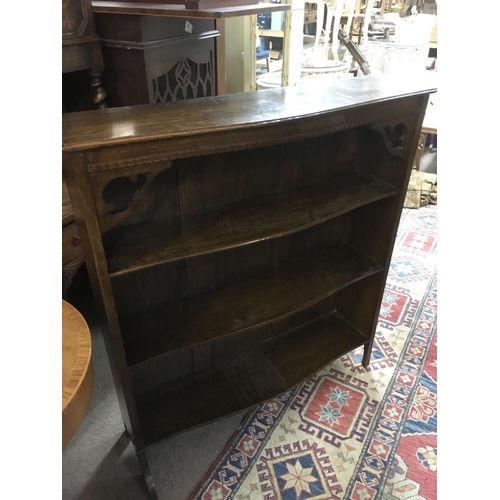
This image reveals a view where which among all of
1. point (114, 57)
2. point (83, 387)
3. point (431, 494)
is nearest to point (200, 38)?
point (114, 57)

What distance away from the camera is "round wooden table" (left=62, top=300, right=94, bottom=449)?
701mm

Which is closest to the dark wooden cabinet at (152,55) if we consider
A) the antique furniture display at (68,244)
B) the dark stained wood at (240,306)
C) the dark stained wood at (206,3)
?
the dark stained wood at (206,3)

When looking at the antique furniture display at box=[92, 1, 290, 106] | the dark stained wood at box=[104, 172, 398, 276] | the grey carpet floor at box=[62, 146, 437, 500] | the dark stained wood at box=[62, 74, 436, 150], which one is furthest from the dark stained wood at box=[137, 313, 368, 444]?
the antique furniture display at box=[92, 1, 290, 106]

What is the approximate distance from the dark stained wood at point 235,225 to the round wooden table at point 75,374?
14 centimetres

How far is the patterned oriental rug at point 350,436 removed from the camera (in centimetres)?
133

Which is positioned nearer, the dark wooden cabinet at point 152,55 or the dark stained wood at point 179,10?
the dark stained wood at point 179,10

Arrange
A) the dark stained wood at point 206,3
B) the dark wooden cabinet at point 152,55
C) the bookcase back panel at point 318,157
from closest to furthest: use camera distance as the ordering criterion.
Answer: the dark stained wood at point 206,3 < the bookcase back panel at point 318,157 < the dark wooden cabinet at point 152,55

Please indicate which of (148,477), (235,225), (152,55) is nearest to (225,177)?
(235,225)

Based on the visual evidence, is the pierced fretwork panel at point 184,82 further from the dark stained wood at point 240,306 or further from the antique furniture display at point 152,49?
the dark stained wood at point 240,306

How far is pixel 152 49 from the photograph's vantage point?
4.61ft

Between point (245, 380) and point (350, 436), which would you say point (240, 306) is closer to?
point (245, 380)

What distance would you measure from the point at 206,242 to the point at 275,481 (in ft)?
2.77

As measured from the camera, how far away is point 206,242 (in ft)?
3.37

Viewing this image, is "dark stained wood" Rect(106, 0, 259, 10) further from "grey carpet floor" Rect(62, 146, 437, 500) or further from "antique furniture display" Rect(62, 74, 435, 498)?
"grey carpet floor" Rect(62, 146, 437, 500)
